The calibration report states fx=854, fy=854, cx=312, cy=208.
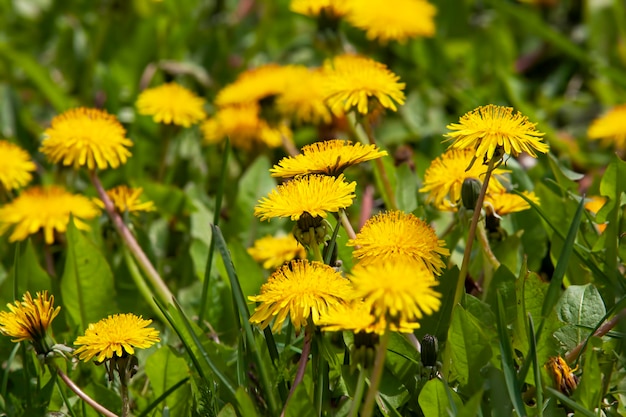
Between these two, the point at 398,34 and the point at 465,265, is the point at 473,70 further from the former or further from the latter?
the point at 465,265

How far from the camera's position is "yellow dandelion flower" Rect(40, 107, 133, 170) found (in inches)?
72.4

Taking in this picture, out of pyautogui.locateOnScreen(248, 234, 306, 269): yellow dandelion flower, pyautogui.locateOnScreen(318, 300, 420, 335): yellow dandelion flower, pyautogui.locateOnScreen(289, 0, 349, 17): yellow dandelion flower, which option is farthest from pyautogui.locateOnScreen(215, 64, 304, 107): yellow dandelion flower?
pyautogui.locateOnScreen(318, 300, 420, 335): yellow dandelion flower

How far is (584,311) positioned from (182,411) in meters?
0.76

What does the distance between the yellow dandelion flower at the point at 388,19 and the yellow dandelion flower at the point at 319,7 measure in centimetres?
18

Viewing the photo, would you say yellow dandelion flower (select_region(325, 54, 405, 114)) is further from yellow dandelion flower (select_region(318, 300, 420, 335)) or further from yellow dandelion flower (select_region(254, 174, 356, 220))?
yellow dandelion flower (select_region(318, 300, 420, 335))

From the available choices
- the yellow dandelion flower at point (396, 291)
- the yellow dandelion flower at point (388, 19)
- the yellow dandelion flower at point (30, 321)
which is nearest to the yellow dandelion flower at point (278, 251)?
the yellow dandelion flower at point (30, 321)

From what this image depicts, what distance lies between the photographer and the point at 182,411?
5.06 ft

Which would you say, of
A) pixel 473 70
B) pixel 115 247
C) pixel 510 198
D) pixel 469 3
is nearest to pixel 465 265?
pixel 510 198

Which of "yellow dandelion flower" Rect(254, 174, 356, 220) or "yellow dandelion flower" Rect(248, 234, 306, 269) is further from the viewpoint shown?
"yellow dandelion flower" Rect(248, 234, 306, 269)

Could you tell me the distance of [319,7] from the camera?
7.76ft

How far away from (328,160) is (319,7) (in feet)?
3.47

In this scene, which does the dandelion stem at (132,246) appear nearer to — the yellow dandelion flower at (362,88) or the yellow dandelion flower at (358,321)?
the yellow dandelion flower at (362,88)

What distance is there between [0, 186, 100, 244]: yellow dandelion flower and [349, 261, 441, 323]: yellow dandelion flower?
1.02 metres

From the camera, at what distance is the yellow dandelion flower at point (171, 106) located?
7.84 feet
